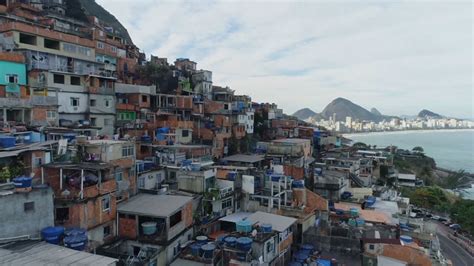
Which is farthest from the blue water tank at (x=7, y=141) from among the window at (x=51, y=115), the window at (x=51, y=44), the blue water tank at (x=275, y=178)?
the window at (x=51, y=44)

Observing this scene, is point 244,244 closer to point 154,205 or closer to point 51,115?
point 154,205

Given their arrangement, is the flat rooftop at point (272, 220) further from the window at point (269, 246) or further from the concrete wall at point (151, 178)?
the concrete wall at point (151, 178)

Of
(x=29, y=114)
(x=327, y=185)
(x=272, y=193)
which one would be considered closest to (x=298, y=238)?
(x=272, y=193)

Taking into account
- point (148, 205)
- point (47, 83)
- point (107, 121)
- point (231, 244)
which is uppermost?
point (47, 83)

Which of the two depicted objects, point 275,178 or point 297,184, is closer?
point 275,178

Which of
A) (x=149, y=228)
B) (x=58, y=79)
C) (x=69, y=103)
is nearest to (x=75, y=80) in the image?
(x=58, y=79)

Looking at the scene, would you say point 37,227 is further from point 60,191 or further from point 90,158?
point 90,158
